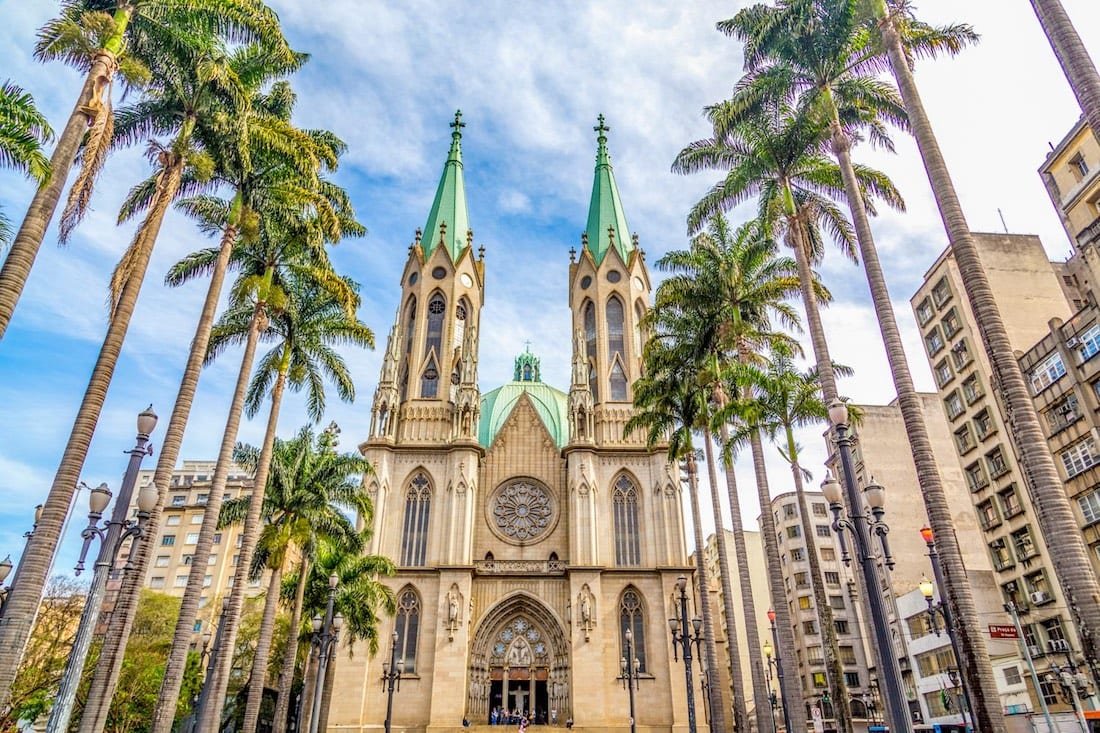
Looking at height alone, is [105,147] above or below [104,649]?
above

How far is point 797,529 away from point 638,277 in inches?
1094

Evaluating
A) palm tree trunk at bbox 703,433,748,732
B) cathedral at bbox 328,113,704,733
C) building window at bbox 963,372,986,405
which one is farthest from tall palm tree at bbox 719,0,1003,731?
building window at bbox 963,372,986,405

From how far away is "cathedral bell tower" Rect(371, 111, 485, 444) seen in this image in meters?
40.2

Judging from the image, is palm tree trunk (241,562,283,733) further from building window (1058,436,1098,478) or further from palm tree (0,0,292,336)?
building window (1058,436,1098,478)

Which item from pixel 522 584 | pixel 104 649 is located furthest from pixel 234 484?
pixel 104 649

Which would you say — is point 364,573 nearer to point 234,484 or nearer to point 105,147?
point 105,147

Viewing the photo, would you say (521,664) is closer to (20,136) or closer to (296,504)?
(296,504)

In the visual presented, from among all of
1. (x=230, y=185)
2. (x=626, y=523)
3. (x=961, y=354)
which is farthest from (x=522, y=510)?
(x=230, y=185)

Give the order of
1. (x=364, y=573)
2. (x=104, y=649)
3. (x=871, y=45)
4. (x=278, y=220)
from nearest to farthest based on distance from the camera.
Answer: (x=104, y=649) < (x=871, y=45) < (x=278, y=220) < (x=364, y=573)

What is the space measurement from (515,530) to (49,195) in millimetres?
30818

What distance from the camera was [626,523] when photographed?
127 ft

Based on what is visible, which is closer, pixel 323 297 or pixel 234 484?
pixel 323 297

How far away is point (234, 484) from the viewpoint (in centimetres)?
6881

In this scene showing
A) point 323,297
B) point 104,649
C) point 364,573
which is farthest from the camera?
point 364,573
